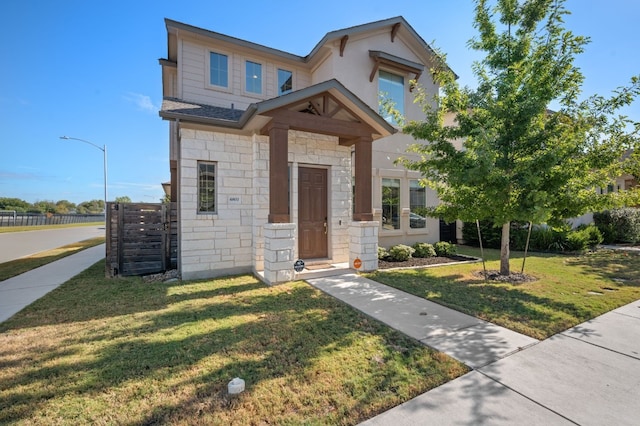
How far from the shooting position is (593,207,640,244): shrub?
13336 millimetres

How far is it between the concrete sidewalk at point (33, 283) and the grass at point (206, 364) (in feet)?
1.83

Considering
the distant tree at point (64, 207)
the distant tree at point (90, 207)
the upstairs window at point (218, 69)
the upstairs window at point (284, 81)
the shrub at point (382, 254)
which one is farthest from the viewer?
the distant tree at point (90, 207)

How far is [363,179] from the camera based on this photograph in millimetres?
7480

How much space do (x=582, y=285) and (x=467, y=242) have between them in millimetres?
7347

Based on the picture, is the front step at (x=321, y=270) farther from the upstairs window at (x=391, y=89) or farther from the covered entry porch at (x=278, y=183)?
the upstairs window at (x=391, y=89)

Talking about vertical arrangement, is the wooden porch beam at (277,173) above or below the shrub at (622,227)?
above

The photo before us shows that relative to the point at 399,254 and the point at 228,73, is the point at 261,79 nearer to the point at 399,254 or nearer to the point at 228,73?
the point at 228,73

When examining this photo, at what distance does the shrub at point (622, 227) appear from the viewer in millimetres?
13336

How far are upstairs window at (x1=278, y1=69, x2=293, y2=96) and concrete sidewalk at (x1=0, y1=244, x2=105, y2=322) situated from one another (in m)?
8.73

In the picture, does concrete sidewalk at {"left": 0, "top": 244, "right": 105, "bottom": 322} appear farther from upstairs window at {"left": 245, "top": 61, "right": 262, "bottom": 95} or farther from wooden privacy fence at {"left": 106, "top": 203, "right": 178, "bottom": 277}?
upstairs window at {"left": 245, "top": 61, "right": 262, "bottom": 95}

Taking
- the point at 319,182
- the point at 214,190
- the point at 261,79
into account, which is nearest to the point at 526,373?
the point at 319,182

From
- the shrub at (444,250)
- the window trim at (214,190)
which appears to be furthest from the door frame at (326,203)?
the shrub at (444,250)

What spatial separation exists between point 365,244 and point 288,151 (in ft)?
10.7

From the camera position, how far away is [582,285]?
6.28 m
